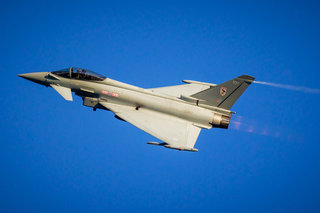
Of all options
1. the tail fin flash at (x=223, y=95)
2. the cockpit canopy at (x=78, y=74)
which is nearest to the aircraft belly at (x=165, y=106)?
the tail fin flash at (x=223, y=95)

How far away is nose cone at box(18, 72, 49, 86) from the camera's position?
15.7 meters

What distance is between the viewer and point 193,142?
15227 millimetres

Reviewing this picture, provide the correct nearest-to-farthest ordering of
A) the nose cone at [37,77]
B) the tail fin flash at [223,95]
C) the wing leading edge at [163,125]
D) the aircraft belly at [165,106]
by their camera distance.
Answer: the wing leading edge at [163,125]
the aircraft belly at [165,106]
the nose cone at [37,77]
the tail fin flash at [223,95]

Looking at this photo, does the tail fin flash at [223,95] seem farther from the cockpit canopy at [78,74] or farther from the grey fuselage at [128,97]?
the cockpit canopy at [78,74]

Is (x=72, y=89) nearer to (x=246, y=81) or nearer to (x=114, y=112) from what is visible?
(x=114, y=112)

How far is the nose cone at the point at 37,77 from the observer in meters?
15.7

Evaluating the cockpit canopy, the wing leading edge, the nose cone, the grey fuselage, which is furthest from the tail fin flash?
the nose cone

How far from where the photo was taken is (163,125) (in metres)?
15.3

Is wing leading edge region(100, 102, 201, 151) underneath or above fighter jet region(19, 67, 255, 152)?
underneath

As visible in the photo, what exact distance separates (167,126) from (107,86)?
4.32 metres

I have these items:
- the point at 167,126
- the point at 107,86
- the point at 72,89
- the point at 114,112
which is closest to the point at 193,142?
Result: the point at 167,126

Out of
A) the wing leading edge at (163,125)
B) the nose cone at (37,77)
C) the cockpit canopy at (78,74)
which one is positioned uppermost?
the cockpit canopy at (78,74)

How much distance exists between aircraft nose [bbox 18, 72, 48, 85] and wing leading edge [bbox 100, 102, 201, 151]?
3870 mm

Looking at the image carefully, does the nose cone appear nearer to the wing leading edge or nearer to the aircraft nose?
the aircraft nose
